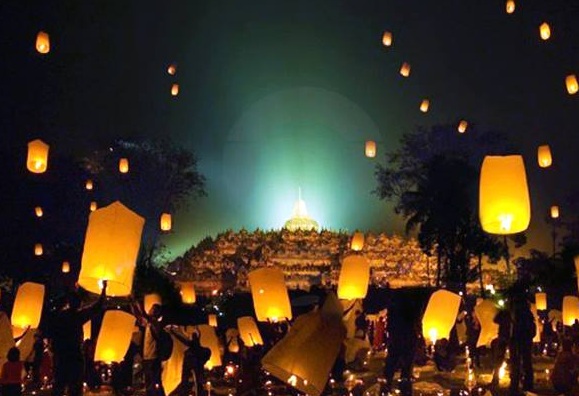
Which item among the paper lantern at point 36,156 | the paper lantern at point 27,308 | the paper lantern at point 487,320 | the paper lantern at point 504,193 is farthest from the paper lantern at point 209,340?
the paper lantern at point 36,156

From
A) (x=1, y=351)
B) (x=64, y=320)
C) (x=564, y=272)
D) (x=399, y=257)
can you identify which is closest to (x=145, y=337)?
(x=64, y=320)

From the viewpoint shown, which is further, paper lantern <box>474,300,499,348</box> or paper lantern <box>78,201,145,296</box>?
paper lantern <box>474,300,499,348</box>

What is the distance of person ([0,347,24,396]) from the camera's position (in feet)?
26.5

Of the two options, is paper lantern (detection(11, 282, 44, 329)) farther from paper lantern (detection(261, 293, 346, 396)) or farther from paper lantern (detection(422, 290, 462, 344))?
paper lantern (detection(261, 293, 346, 396))

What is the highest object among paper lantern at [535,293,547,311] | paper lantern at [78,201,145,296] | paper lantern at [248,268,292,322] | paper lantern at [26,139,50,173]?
paper lantern at [26,139,50,173]

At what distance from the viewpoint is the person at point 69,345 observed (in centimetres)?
828

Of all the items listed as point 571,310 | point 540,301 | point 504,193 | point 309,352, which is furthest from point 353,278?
point 540,301

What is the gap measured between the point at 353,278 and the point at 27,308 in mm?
5375

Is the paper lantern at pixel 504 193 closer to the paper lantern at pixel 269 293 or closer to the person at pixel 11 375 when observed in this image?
the paper lantern at pixel 269 293

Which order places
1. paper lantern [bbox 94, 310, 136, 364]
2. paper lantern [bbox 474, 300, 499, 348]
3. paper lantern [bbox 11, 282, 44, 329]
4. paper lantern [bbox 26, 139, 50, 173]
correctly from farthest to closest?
paper lantern [bbox 26, 139, 50, 173], paper lantern [bbox 474, 300, 499, 348], paper lantern [bbox 11, 282, 44, 329], paper lantern [bbox 94, 310, 136, 364]

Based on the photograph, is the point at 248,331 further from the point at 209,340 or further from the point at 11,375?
the point at 11,375

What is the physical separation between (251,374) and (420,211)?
1026 inches

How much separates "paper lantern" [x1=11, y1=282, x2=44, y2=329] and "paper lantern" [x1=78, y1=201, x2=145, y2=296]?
5.28 m

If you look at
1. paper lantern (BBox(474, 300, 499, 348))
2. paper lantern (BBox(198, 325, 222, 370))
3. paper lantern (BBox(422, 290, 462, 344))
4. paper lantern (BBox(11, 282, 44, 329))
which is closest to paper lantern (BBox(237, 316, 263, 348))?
paper lantern (BBox(198, 325, 222, 370))
